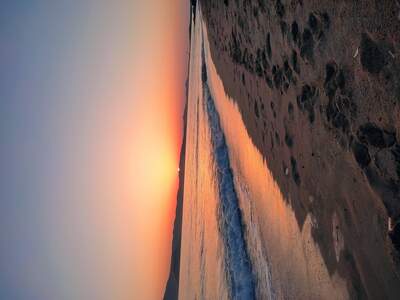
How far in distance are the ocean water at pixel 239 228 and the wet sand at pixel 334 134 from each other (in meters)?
0.01

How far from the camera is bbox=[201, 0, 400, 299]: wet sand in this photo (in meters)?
0.65

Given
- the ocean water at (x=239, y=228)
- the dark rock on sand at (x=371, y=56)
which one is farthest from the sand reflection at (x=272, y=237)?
the dark rock on sand at (x=371, y=56)

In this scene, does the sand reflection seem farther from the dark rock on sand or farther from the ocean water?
the dark rock on sand

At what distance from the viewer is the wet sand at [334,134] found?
65 centimetres

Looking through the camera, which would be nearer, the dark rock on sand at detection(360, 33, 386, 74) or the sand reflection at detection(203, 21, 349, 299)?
the dark rock on sand at detection(360, 33, 386, 74)

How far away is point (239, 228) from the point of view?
77.7 inches

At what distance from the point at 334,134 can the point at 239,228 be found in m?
1.22

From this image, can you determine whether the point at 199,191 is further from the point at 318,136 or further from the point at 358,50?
the point at 358,50

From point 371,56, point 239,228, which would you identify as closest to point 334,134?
point 371,56

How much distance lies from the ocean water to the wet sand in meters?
0.01

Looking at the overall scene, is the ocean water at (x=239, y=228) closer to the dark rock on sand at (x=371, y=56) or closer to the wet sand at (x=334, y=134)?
the wet sand at (x=334, y=134)

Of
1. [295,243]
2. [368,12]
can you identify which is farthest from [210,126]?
[368,12]

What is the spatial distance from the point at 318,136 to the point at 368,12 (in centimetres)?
32

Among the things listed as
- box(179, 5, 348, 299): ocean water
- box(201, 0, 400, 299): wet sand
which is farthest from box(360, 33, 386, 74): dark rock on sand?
box(179, 5, 348, 299): ocean water
